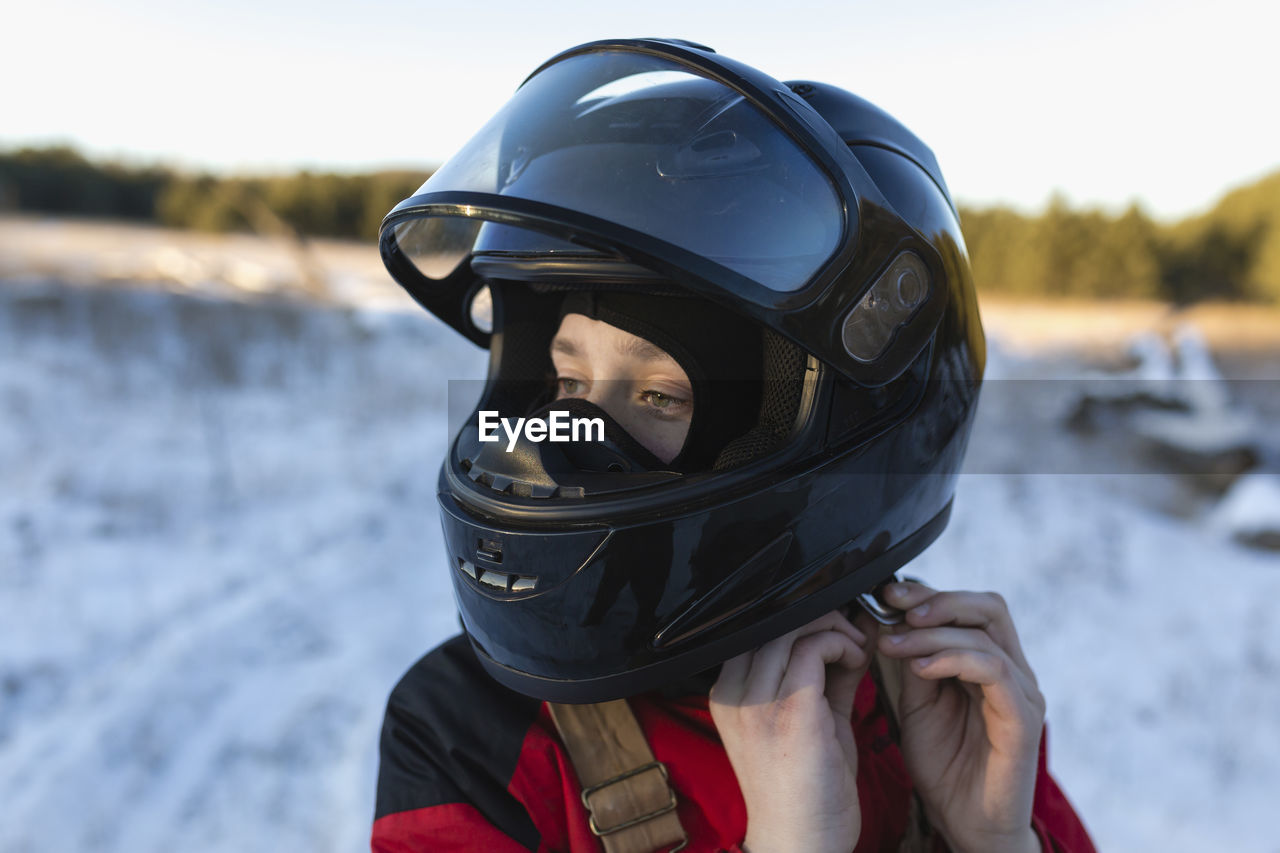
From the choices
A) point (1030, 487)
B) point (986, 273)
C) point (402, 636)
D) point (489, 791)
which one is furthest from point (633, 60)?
point (986, 273)

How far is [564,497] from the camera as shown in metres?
1.08

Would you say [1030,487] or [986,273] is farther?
[986,273]

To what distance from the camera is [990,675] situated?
119cm

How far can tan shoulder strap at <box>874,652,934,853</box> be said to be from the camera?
133cm

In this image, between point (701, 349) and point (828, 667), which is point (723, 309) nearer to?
point (701, 349)

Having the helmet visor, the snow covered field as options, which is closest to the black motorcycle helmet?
the helmet visor

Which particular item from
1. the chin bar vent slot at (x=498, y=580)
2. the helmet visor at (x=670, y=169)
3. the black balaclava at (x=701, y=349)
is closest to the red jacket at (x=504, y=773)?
the chin bar vent slot at (x=498, y=580)

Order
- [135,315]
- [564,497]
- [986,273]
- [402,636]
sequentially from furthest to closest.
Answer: [986,273], [135,315], [402,636], [564,497]

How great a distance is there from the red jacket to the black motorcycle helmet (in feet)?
0.41

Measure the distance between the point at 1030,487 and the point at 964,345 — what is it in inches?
244

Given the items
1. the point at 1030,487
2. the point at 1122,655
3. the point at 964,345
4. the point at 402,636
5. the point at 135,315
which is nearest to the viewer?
the point at 964,345

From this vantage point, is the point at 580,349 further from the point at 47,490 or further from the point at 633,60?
the point at 47,490

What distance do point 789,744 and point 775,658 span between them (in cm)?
12

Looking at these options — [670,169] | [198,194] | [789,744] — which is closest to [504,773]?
[789,744]
